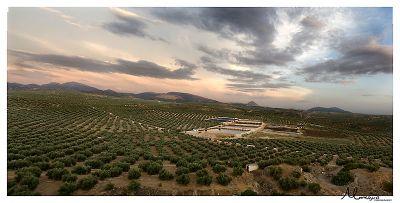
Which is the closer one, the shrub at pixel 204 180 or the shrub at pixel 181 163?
the shrub at pixel 204 180

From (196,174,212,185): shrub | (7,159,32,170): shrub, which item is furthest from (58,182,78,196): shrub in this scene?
(196,174,212,185): shrub

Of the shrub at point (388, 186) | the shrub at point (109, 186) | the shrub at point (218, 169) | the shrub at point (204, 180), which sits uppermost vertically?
the shrub at point (109, 186)

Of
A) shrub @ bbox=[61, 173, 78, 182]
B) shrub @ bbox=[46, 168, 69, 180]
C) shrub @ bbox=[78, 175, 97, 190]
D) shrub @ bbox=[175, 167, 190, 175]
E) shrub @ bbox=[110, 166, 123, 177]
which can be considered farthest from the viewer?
shrub @ bbox=[175, 167, 190, 175]

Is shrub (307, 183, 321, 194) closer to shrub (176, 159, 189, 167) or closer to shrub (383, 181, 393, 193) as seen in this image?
shrub (383, 181, 393, 193)

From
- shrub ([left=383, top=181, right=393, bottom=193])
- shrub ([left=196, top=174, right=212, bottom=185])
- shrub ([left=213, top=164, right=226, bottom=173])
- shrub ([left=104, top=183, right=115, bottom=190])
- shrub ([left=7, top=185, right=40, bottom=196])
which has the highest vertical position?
shrub ([left=7, top=185, right=40, bottom=196])

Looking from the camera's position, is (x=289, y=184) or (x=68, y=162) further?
(x=68, y=162)

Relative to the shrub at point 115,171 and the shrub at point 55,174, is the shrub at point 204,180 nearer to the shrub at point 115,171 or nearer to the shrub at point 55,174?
the shrub at point 115,171

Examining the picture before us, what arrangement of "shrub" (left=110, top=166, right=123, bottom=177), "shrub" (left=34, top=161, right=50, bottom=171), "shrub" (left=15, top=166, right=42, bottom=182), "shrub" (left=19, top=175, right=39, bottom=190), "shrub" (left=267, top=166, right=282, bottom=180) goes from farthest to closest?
"shrub" (left=267, top=166, right=282, bottom=180) → "shrub" (left=34, top=161, right=50, bottom=171) → "shrub" (left=110, top=166, right=123, bottom=177) → "shrub" (left=15, top=166, right=42, bottom=182) → "shrub" (left=19, top=175, right=39, bottom=190)

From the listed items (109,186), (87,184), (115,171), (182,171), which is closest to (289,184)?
(182,171)

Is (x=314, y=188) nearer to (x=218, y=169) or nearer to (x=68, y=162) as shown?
(x=218, y=169)

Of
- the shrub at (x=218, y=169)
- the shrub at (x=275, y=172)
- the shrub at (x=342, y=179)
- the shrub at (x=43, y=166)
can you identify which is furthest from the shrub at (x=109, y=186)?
the shrub at (x=342, y=179)
